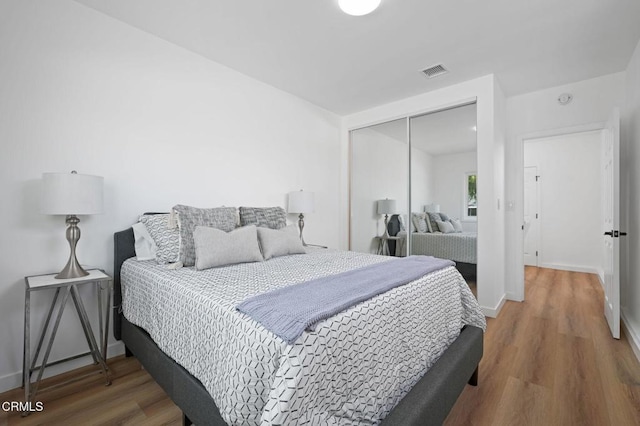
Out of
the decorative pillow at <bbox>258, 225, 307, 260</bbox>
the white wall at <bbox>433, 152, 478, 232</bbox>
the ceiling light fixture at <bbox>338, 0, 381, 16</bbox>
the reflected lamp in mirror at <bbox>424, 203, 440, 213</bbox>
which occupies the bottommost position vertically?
the decorative pillow at <bbox>258, 225, 307, 260</bbox>

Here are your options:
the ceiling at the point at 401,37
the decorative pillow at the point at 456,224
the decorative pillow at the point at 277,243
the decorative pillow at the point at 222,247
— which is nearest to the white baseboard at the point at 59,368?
the decorative pillow at the point at 222,247

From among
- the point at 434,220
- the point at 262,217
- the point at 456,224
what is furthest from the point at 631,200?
the point at 262,217

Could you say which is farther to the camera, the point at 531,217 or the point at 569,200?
the point at 531,217

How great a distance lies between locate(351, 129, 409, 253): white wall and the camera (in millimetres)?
3898

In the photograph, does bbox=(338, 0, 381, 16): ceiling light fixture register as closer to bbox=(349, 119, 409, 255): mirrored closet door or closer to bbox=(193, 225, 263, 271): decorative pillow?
bbox=(193, 225, 263, 271): decorative pillow

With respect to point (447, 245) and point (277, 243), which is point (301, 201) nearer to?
point (277, 243)

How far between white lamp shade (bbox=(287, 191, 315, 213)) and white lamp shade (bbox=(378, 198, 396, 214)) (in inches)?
42.5

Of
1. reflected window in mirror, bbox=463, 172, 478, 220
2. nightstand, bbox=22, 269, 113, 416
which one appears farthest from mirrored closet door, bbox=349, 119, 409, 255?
nightstand, bbox=22, 269, 113, 416

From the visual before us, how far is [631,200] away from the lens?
2787mm

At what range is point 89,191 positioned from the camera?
1869 millimetres

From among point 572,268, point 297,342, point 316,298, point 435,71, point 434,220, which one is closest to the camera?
point 297,342

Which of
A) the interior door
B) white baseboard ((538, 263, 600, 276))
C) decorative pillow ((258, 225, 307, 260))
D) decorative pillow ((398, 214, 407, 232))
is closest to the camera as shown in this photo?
decorative pillow ((258, 225, 307, 260))

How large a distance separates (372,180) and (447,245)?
134cm

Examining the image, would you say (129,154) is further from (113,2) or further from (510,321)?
(510,321)
